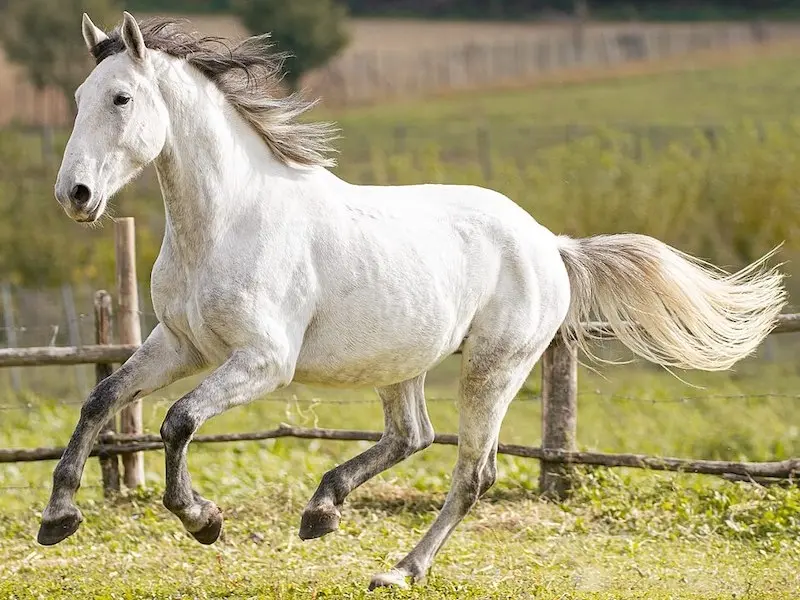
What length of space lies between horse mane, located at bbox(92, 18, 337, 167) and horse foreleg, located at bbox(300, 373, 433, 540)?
1.12m

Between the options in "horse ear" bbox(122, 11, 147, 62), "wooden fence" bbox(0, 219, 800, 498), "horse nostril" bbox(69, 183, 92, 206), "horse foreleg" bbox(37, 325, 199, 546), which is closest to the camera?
"horse nostril" bbox(69, 183, 92, 206)

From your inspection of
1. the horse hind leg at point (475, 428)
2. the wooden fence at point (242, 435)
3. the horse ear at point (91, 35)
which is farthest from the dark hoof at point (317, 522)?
the wooden fence at point (242, 435)

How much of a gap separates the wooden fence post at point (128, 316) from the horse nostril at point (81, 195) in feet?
10.0

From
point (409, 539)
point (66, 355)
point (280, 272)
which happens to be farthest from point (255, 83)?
point (66, 355)

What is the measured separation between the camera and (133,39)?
393 cm

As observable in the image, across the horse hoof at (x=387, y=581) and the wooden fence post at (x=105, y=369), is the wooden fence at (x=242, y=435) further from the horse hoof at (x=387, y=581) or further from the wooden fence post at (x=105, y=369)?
the horse hoof at (x=387, y=581)

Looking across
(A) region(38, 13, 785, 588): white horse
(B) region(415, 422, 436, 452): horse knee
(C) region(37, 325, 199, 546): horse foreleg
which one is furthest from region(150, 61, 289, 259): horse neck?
(B) region(415, 422, 436, 452): horse knee

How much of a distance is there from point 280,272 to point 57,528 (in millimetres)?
1175

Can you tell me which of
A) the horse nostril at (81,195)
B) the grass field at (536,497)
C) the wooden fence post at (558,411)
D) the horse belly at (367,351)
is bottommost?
the grass field at (536,497)

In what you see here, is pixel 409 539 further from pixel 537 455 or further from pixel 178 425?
pixel 178 425

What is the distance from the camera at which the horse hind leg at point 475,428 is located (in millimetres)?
4785

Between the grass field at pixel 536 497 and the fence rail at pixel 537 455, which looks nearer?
the grass field at pixel 536 497

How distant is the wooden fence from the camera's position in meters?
6.38

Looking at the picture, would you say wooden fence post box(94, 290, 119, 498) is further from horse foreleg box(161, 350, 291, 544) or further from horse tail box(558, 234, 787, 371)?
horse tail box(558, 234, 787, 371)
